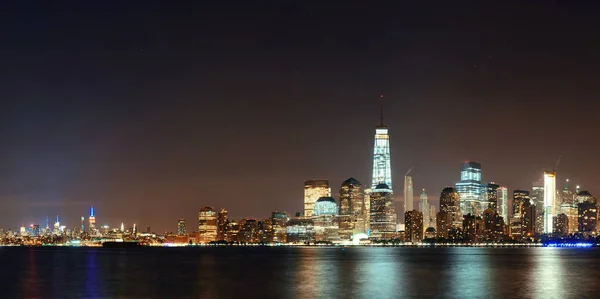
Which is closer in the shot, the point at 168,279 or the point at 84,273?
the point at 168,279

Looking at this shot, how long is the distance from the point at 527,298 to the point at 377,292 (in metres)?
15.0

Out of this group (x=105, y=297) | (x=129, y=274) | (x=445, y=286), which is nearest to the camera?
(x=105, y=297)

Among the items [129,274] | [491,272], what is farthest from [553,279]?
[129,274]

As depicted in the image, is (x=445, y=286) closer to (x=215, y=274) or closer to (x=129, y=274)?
(x=215, y=274)

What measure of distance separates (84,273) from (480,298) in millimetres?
63910

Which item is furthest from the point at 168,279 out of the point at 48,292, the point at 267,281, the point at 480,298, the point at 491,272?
the point at 491,272

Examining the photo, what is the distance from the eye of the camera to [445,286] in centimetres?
8975

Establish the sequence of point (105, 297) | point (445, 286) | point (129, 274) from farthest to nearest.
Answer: point (129, 274)
point (445, 286)
point (105, 297)

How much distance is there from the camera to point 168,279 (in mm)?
99625

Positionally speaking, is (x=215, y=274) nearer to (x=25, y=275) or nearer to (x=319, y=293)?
(x=25, y=275)

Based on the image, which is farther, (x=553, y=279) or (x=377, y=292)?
(x=553, y=279)

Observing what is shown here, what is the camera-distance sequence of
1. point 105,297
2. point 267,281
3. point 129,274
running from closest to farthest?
1. point 105,297
2. point 267,281
3. point 129,274

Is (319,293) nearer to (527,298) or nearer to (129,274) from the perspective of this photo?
(527,298)

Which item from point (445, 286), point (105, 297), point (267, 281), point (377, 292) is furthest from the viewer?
point (267, 281)
